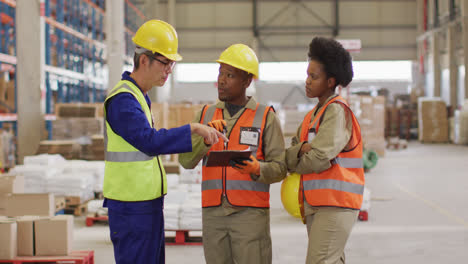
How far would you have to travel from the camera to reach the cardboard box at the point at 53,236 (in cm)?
405

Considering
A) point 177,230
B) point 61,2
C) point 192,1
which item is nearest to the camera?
point 177,230

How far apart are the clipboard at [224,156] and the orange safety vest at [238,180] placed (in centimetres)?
20

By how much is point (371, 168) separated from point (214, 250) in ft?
34.6

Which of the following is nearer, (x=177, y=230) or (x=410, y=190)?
(x=177, y=230)

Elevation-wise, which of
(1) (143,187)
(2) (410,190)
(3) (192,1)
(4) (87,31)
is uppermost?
(3) (192,1)

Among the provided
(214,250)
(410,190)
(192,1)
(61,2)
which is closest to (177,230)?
(214,250)

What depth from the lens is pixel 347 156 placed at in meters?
2.49

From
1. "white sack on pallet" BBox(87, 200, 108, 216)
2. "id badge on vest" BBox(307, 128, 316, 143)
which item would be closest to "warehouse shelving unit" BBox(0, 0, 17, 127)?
"white sack on pallet" BBox(87, 200, 108, 216)

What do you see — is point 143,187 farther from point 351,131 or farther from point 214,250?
point 351,131

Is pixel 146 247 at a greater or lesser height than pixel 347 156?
lesser

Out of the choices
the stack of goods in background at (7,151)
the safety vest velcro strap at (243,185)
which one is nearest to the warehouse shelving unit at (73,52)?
the stack of goods in background at (7,151)

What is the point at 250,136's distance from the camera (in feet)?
8.54

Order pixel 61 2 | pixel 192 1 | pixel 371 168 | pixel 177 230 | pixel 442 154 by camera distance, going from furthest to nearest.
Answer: pixel 192 1 < pixel 442 154 < pixel 61 2 < pixel 371 168 < pixel 177 230

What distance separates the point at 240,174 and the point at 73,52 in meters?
14.0
